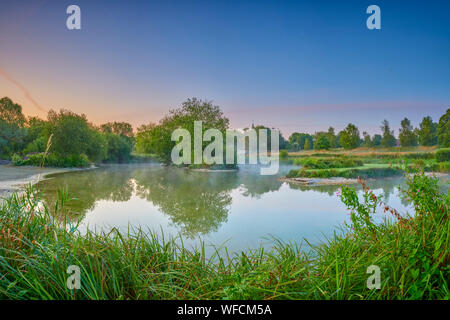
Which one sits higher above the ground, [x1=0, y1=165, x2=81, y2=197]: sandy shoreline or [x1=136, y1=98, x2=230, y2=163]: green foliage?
[x1=136, y1=98, x2=230, y2=163]: green foliage

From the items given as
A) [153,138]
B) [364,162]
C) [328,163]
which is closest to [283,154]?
[328,163]

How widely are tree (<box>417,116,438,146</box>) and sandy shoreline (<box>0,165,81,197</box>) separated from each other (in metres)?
8.94

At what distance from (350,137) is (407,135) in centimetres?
162

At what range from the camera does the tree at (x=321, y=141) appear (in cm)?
909

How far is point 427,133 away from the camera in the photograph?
22.4 ft

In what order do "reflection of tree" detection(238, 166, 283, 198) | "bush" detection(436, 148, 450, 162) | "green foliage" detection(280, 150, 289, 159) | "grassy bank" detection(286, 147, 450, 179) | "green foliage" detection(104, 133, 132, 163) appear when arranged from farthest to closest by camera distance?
"green foliage" detection(104, 133, 132, 163) < "green foliage" detection(280, 150, 289, 159) < "reflection of tree" detection(238, 166, 283, 198) < "grassy bank" detection(286, 147, 450, 179) < "bush" detection(436, 148, 450, 162)

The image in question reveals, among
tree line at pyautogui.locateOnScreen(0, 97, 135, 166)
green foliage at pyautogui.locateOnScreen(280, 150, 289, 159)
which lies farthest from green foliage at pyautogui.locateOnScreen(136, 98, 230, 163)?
tree line at pyautogui.locateOnScreen(0, 97, 135, 166)

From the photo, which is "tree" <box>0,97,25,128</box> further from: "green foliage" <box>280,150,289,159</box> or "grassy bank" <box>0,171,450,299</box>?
"green foliage" <box>280,150,289,159</box>

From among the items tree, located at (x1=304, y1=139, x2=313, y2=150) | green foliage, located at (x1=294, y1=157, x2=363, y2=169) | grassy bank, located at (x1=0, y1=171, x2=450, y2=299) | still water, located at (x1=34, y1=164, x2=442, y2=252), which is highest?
tree, located at (x1=304, y1=139, x2=313, y2=150)

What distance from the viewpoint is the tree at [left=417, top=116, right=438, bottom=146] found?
262 inches

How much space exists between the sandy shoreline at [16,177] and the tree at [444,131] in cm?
824

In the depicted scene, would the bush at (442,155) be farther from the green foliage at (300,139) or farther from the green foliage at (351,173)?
the green foliage at (300,139)

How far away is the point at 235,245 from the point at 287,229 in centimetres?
118

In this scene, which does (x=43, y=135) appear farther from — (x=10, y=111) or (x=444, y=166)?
(x=444, y=166)
